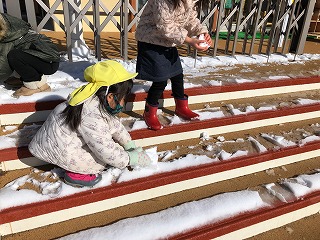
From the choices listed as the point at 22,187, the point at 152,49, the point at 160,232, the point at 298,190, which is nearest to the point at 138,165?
the point at 160,232

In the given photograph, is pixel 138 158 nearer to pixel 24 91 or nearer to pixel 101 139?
pixel 101 139

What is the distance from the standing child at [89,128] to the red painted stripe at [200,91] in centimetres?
63

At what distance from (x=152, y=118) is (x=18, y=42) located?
1.37m

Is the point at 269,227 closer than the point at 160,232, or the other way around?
the point at 160,232

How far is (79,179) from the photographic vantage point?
6.53ft

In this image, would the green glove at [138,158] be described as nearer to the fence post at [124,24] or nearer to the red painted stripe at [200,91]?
the red painted stripe at [200,91]

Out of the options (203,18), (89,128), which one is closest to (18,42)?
(89,128)

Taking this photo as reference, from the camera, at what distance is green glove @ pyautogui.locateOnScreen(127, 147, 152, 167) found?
210cm

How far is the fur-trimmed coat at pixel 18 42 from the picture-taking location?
250 centimetres

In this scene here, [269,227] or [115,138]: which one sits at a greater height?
[115,138]

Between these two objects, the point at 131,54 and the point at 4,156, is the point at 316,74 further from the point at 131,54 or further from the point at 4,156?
the point at 4,156

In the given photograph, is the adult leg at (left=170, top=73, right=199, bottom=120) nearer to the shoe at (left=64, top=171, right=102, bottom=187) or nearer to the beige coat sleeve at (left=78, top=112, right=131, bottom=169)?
the beige coat sleeve at (left=78, top=112, right=131, bottom=169)

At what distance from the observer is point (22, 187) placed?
6.53ft

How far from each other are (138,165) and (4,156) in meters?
0.99
